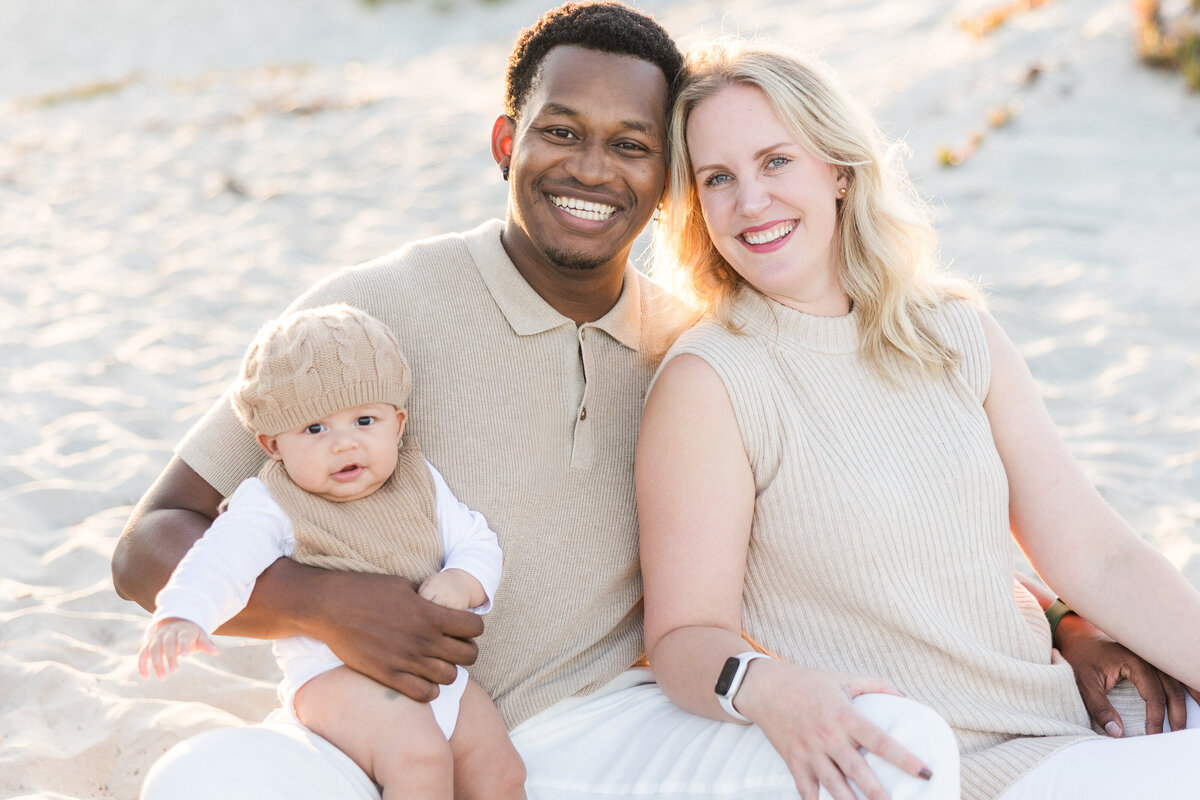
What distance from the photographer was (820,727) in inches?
74.8

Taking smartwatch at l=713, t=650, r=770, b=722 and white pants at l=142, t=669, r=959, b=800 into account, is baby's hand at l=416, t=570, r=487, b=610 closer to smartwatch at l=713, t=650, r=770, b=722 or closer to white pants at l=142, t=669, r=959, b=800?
white pants at l=142, t=669, r=959, b=800

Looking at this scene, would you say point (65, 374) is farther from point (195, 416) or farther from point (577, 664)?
point (577, 664)

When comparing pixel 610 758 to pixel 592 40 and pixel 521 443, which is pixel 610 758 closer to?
pixel 521 443

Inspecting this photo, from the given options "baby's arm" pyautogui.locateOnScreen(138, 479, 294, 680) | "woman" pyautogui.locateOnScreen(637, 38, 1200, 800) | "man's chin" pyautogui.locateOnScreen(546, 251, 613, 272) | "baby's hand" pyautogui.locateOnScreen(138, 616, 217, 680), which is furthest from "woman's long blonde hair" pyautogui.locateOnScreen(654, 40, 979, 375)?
"baby's hand" pyautogui.locateOnScreen(138, 616, 217, 680)

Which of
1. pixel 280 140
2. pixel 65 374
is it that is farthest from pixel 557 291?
pixel 280 140

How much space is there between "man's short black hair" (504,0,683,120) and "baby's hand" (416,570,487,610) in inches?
48.2

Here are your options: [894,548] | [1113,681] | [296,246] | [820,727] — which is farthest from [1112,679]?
[296,246]

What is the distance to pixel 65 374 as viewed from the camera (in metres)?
5.16

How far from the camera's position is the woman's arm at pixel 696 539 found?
83.7 inches

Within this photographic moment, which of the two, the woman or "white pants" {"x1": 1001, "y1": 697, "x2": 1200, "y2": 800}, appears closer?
"white pants" {"x1": 1001, "y1": 697, "x2": 1200, "y2": 800}

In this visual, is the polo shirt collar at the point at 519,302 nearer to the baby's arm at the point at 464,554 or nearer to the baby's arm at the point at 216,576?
the baby's arm at the point at 464,554

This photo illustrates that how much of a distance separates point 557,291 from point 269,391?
30.8 inches

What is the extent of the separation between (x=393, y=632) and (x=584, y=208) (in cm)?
110

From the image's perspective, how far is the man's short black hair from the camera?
2.58 meters
